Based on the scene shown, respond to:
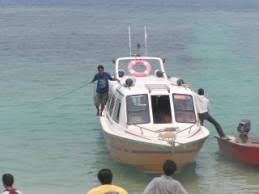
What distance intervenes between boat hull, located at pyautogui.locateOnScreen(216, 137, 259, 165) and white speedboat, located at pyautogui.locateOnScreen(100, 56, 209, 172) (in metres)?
1.01

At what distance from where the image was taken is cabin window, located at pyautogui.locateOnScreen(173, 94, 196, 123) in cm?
1962

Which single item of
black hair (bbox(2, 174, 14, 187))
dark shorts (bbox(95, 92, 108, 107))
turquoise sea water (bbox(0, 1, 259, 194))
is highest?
black hair (bbox(2, 174, 14, 187))

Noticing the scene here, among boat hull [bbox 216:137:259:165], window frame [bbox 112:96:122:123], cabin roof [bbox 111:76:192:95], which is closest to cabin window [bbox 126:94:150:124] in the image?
cabin roof [bbox 111:76:192:95]

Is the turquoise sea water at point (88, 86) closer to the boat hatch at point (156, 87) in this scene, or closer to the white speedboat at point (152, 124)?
the white speedboat at point (152, 124)

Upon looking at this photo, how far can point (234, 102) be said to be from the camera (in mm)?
31109

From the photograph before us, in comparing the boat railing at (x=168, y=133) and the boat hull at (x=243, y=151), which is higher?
the boat railing at (x=168, y=133)

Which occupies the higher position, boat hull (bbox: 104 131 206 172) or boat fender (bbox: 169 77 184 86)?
boat fender (bbox: 169 77 184 86)

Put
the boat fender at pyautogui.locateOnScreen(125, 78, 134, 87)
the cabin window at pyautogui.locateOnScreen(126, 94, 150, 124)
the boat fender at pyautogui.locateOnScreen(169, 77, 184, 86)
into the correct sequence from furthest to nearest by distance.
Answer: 1. the boat fender at pyautogui.locateOnScreen(169, 77, 184, 86)
2. the boat fender at pyautogui.locateOnScreen(125, 78, 134, 87)
3. the cabin window at pyautogui.locateOnScreen(126, 94, 150, 124)

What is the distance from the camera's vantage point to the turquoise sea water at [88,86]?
1989 cm

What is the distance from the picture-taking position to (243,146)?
1938 centimetres

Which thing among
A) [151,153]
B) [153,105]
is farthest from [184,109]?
[151,153]

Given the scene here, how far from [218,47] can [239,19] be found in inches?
986

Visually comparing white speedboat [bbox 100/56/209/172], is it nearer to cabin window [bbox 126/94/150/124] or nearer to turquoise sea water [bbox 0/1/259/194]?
cabin window [bbox 126/94/150/124]

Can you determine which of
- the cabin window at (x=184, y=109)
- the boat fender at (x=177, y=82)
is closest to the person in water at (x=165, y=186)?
the cabin window at (x=184, y=109)
